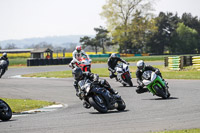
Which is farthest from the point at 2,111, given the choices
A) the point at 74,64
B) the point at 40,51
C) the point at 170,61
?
the point at 40,51

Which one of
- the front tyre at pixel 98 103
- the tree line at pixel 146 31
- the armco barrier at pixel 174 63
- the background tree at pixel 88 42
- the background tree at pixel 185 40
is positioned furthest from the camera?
the background tree at pixel 88 42

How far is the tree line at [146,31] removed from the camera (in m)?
81.4

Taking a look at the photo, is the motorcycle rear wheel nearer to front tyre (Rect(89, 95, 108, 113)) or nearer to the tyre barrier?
front tyre (Rect(89, 95, 108, 113))

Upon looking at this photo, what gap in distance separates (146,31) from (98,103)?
83.8 meters

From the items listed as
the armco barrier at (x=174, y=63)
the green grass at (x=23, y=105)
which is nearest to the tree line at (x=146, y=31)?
the armco barrier at (x=174, y=63)

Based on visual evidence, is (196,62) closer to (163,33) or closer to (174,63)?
(174,63)

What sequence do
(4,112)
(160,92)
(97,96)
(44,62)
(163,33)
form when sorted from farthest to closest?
(163,33) < (44,62) < (160,92) < (97,96) < (4,112)

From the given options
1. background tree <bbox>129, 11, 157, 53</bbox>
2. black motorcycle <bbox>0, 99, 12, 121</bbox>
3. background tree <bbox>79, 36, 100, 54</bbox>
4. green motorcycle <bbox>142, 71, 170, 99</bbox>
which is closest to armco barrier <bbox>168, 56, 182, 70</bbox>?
green motorcycle <bbox>142, 71, 170, 99</bbox>

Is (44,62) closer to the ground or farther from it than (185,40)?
closer to the ground

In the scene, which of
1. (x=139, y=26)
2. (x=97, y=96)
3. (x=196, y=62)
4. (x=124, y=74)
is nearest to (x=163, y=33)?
(x=139, y=26)

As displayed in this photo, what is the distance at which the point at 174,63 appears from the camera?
37031mm

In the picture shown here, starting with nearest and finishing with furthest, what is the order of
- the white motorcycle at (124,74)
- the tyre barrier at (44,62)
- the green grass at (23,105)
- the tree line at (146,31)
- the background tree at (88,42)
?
the green grass at (23,105)
the white motorcycle at (124,74)
the tyre barrier at (44,62)
the tree line at (146,31)
the background tree at (88,42)

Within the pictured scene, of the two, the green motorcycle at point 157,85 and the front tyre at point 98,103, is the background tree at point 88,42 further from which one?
the front tyre at point 98,103

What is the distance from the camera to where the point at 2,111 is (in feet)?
35.4
